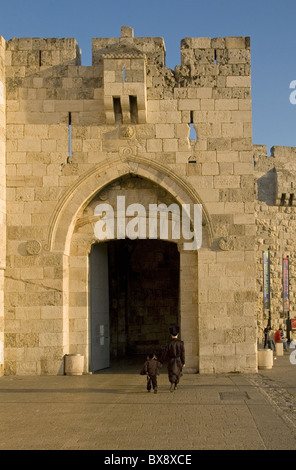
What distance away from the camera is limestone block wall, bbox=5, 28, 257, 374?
1315 cm

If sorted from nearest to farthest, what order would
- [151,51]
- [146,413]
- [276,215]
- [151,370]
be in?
[146,413] → [151,370] → [151,51] → [276,215]

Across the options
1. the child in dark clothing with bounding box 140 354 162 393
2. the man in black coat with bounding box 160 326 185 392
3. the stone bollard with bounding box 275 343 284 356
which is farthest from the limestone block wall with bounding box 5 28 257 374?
the stone bollard with bounding box 275 343 284 356

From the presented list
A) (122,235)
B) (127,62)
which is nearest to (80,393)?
(122,235)

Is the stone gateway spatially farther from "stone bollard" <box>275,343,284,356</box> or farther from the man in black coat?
"stone bollard" <box>275,343,284,356</box>

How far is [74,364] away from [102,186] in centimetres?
357

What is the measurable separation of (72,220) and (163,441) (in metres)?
7.22

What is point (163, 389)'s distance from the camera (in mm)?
11203

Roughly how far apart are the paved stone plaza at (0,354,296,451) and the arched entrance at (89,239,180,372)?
6778 mm

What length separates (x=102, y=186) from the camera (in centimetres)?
1342

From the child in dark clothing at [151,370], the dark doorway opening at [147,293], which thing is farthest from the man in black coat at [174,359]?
the dark doorway opening at [147,293]

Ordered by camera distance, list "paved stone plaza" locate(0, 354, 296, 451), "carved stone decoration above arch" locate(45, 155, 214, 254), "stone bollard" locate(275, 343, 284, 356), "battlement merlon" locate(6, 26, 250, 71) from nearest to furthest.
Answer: "paved stone plaza" locate(0, 354, 296, 451)
"carved stone decoration above arch" locate(45, 155, 214, 254)
"battlement merlon" locate(6, 26, 250, 71)
"stone bollard" locate(275, 343, 284, 356)

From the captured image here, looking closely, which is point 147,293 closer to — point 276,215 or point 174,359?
point 276,215

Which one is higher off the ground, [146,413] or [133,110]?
[133,110]

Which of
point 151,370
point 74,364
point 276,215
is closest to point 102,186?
point 74,364
